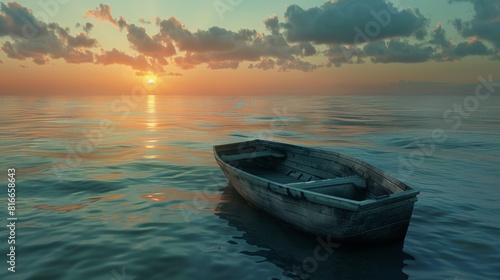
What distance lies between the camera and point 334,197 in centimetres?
726

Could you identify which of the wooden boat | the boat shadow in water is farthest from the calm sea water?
the wooden boat

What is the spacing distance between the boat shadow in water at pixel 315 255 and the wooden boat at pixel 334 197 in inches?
10.6

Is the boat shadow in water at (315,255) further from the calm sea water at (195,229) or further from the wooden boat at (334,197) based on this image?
the wooden boat at (334,197)

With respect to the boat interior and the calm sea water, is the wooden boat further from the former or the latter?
the calm sea water

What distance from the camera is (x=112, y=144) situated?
25.3 meters

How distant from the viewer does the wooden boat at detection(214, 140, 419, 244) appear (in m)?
7.30

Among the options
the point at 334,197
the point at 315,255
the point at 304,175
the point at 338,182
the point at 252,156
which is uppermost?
the point at 334,197

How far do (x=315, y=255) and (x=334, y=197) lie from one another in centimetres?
154

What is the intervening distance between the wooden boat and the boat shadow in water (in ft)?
0.88

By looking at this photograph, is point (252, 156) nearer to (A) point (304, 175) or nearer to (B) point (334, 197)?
(A) point (304, 175)

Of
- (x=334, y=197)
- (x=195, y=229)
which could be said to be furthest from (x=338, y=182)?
(x=195, y=229)

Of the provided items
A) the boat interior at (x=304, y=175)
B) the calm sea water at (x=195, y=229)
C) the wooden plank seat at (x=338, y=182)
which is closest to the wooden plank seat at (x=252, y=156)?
the boat interior at (x=304, y=175)

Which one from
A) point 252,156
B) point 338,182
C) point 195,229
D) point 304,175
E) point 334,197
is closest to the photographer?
point 334,197

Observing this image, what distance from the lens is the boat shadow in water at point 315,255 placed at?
6.98 meters
